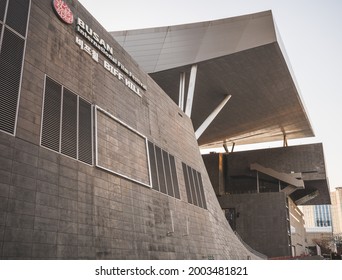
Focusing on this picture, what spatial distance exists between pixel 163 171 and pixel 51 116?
686 cm

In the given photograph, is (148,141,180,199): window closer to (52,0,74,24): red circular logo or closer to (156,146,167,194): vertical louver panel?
(156,146,167,194): vertical louver panel

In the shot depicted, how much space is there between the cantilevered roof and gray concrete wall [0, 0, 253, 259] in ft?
29.1

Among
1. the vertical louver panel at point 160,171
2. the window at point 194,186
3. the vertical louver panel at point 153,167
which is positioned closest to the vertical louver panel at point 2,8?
the vertical louver panel at point 153,167

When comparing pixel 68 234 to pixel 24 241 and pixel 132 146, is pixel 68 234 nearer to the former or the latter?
pixel 24 241

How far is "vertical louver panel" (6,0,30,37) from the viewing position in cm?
1001

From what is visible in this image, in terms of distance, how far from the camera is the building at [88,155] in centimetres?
887

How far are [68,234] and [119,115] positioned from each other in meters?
5.79

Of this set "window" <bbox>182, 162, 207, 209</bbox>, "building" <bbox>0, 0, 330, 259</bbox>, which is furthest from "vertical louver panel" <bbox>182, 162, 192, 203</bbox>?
"building" <bbox>0, 0, 330, 259</bbox>

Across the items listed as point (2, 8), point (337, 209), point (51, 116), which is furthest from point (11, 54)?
point (337, 209)

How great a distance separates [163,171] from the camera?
16266 mm

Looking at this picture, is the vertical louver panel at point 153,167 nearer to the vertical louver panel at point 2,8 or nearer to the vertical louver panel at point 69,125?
the vertical louver panel at point 69,125

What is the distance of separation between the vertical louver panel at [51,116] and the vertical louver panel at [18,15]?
5.16ft

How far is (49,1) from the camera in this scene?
11820 mm

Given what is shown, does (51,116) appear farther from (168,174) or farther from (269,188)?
(269,188)
